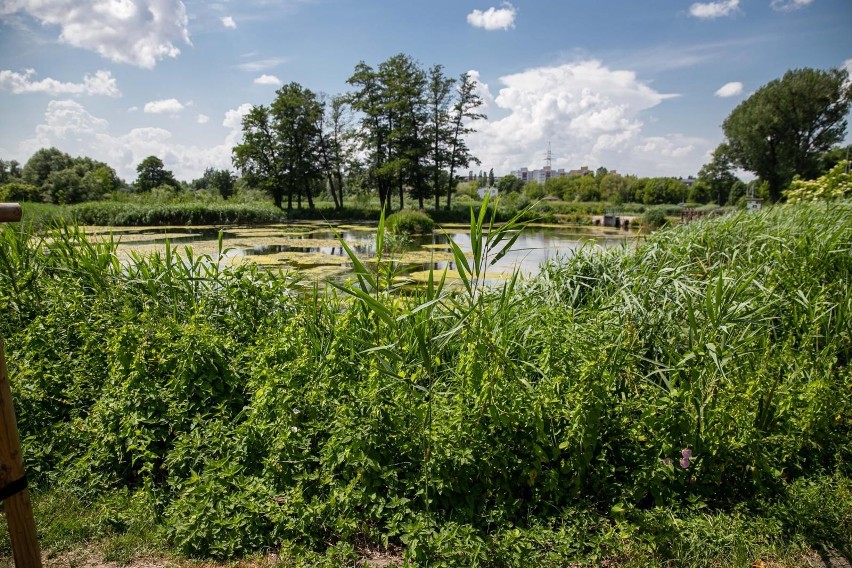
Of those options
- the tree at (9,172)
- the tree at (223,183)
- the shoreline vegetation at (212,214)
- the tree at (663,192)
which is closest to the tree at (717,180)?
the tree at (663,192)

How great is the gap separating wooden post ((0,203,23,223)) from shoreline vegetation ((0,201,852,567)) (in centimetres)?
109

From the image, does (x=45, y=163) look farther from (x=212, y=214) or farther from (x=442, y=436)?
(x=442, y=436)

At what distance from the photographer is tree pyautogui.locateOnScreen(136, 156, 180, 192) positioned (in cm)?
5625

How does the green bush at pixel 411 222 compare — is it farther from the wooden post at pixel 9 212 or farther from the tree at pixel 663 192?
the tree at pixel 663 192

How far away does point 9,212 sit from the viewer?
175cm

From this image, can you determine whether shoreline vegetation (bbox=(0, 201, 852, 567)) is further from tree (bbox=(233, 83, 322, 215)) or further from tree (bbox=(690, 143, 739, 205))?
tree (bbox=(690, 143, 739, 205))

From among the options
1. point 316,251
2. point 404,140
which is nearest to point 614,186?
point 404,140

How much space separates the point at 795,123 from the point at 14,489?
53.3 m

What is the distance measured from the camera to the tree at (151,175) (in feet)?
185

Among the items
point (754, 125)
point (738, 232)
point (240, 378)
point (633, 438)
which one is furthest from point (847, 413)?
point (754, 125)

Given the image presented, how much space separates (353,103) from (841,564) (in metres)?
40.7

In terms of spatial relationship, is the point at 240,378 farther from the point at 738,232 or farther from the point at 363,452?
the point at 738,232

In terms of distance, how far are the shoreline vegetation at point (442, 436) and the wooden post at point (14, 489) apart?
0.41 metres

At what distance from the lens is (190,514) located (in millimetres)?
2160
